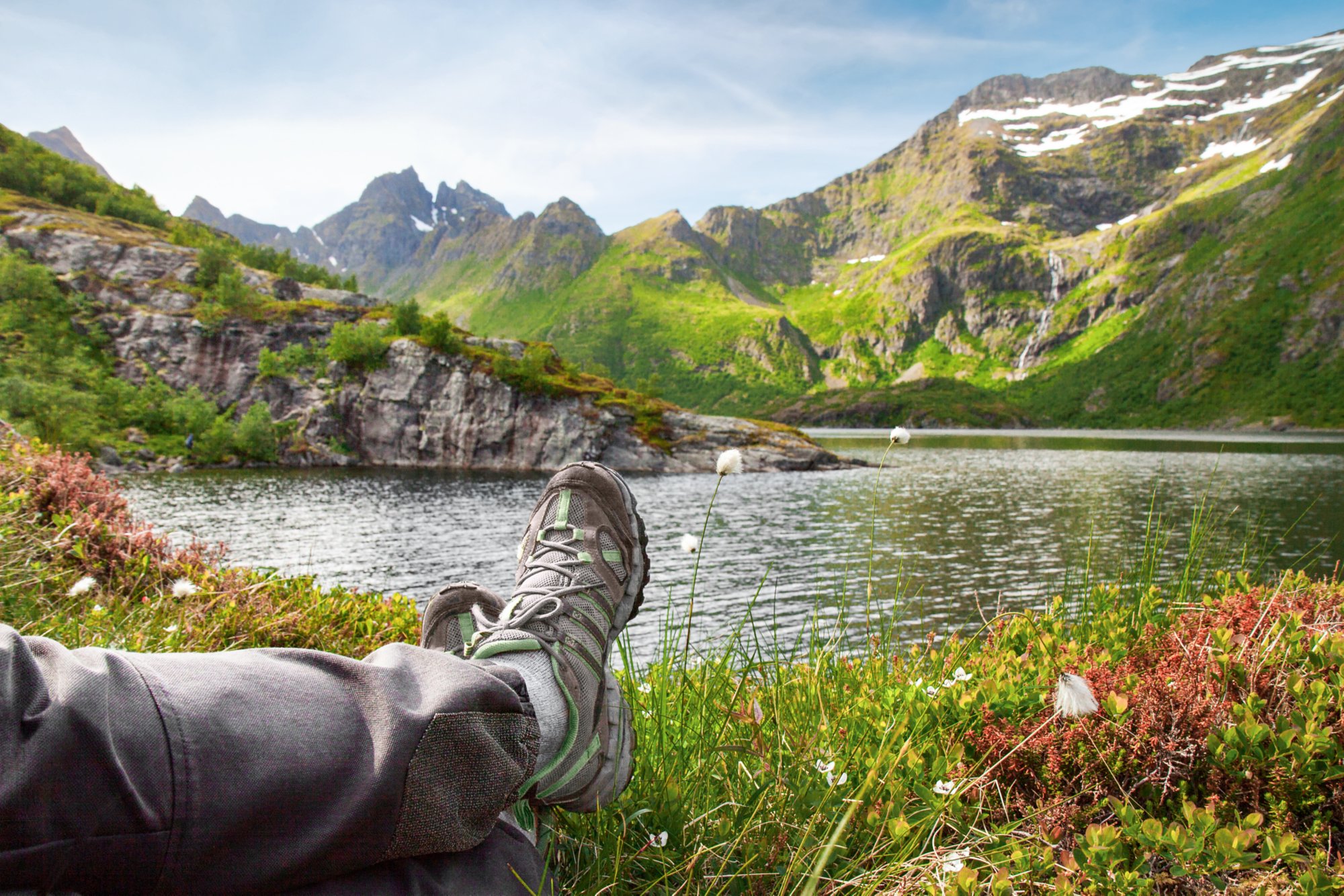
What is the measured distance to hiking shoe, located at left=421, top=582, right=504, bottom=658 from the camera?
2275 millimetres

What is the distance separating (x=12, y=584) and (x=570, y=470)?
13.0 feet

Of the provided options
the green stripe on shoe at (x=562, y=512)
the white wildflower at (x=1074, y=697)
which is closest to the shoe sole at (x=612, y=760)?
the green stripe on shoe at (x=562, y=512)

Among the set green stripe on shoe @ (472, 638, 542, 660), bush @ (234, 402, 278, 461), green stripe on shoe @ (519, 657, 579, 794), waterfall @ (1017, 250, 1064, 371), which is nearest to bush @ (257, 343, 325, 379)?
bush @ (234, 402, 278, 461)

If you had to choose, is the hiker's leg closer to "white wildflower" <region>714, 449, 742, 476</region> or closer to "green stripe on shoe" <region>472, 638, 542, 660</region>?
"green stripe on shoe" <region>472, 638, 542, 660</region>

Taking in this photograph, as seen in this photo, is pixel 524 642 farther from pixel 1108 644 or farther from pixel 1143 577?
pixel 1143 577

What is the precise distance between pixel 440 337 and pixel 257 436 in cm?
1727

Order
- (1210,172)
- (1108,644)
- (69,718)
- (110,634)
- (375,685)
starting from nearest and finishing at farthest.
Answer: (69,718), (375,685), (1108,644), (110,634), (1210,172)

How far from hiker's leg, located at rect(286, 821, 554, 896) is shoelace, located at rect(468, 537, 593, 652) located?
603 mm

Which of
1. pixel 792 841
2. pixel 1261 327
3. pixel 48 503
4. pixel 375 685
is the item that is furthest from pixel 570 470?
pixel 1261 327

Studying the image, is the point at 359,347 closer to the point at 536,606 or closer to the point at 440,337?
the point at 440,337

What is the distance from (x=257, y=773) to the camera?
1210 mm

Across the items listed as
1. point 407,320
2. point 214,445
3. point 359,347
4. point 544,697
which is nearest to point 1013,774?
point 544,697

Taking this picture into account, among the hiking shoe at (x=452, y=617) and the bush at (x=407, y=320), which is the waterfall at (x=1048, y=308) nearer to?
the bush at (x=407, y=320)

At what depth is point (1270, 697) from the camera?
2.11 meters
